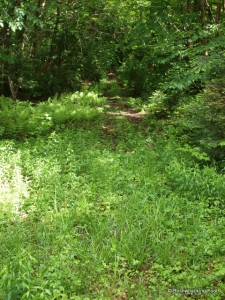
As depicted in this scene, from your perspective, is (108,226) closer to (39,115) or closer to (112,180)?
(112,180)

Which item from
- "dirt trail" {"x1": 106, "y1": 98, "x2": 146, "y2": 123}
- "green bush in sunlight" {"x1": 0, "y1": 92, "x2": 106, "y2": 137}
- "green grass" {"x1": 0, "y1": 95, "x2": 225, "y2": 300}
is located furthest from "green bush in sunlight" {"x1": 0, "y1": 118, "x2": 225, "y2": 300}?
"dirt trail" {"x1": 106, "y1": 98, "x2": 146, "y2": 123}

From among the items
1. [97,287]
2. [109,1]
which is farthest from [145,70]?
[97,287]

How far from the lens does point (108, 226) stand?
399 cm

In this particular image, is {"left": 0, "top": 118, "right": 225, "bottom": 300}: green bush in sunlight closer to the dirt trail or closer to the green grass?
the green grass

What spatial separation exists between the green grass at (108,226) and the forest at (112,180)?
2 cm

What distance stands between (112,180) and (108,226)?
53.6 inches

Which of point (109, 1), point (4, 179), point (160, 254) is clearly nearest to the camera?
point (160, 254)

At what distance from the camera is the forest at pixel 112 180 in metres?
3.18

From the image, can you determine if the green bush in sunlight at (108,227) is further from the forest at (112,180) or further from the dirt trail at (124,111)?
the dirt trail at (124,111)

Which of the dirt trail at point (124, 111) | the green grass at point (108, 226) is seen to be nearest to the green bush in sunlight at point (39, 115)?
the dirt trail at point (124, 111)

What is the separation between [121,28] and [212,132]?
7.11 metres

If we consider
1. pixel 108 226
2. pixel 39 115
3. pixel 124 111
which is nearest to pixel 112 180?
pixel 108 226

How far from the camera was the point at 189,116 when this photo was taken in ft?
24.4

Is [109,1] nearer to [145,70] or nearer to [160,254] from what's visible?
[145,70]
